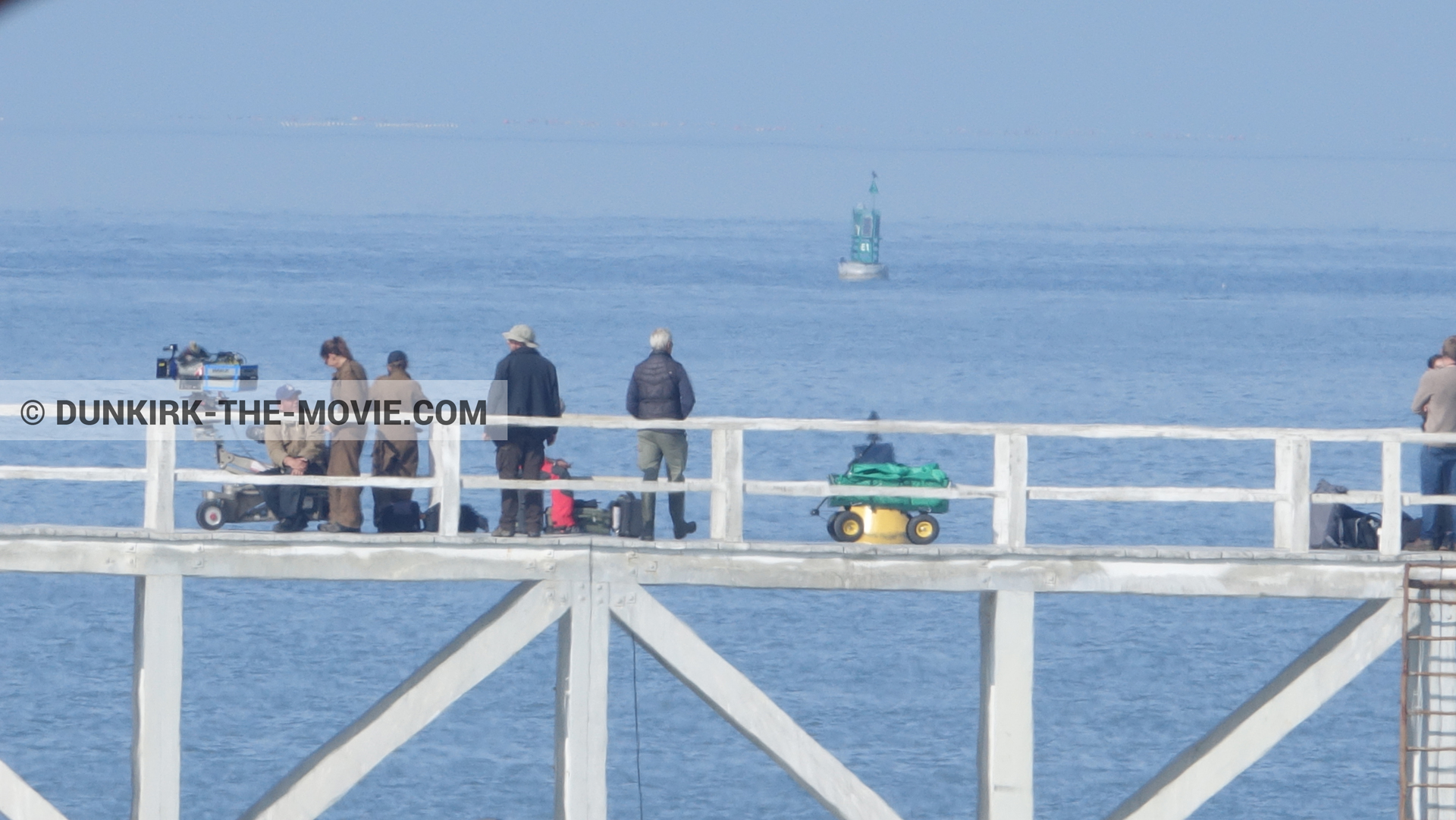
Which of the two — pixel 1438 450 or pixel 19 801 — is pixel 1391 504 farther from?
pixel 19 801

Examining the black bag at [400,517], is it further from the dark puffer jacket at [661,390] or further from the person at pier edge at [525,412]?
the dark puffer jacket at [661,390]

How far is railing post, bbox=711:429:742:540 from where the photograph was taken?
11.4 m

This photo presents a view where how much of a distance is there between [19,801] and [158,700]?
1.50 metres

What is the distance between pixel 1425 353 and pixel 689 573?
265ft

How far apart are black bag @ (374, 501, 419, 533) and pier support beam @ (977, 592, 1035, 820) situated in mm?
3627

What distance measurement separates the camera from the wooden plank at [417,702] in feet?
37.9

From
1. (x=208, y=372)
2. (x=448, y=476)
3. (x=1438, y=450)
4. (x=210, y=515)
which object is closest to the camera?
(x=448, y=476)

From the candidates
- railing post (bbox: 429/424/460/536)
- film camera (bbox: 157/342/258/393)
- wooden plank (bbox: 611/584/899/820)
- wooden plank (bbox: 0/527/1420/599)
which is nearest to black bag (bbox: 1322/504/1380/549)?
wooden plank (bbox: 0/527/1420/599)

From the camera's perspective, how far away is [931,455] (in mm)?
48094

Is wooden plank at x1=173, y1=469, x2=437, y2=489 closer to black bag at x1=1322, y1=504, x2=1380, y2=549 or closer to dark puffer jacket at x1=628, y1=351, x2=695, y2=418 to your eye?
dark puffer jacket at x1=628, y1=351, x2=695, y2=418

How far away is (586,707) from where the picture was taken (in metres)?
11.4

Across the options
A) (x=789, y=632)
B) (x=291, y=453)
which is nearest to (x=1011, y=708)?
(x=291, y=453)

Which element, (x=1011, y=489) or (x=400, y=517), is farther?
(x=400, y=517)

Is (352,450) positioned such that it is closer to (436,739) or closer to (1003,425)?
(1003,425)
